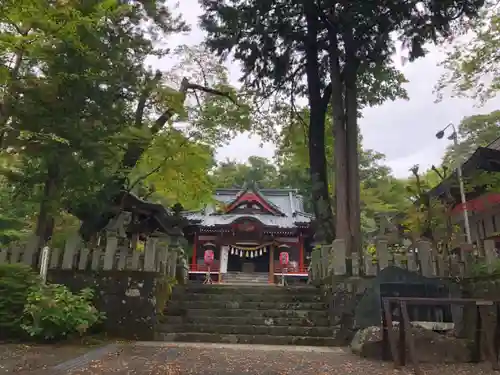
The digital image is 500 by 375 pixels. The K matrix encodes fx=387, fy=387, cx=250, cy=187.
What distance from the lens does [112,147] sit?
28.6 ft

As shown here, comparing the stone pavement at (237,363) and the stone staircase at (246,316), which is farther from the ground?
the stone staircase at (246,316)

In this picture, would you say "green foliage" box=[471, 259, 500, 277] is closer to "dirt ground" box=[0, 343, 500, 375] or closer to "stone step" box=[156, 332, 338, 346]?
"dirt ground" box=[0, 343, 500, 375]

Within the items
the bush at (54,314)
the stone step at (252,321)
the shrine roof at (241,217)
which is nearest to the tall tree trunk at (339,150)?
the stone step at (252,321)

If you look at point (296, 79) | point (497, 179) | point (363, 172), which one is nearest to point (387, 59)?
point (296, 79)

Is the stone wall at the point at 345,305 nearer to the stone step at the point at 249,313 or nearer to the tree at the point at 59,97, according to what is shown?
the stone step at the point at 249,313

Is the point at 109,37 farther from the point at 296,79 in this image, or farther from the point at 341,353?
the point at 341,353

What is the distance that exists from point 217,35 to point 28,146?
22.1 feet

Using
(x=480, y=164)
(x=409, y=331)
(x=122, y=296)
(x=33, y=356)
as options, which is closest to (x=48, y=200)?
(x=122, y=296)

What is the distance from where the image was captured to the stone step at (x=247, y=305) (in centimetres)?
955

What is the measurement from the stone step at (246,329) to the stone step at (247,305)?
3.22 feet

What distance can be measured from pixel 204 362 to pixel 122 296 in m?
3.49

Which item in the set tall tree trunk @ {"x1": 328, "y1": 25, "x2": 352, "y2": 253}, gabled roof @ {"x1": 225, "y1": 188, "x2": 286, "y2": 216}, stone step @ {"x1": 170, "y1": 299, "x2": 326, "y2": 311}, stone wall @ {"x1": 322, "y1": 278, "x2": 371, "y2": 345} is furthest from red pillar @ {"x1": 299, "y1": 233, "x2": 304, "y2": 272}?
stone wall @ {"x1": 322, "y1": 278, "x2": 371, "y2": 345}

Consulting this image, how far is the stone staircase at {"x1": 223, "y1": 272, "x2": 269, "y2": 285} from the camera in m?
22.9

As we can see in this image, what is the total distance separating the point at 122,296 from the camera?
8438 mm
